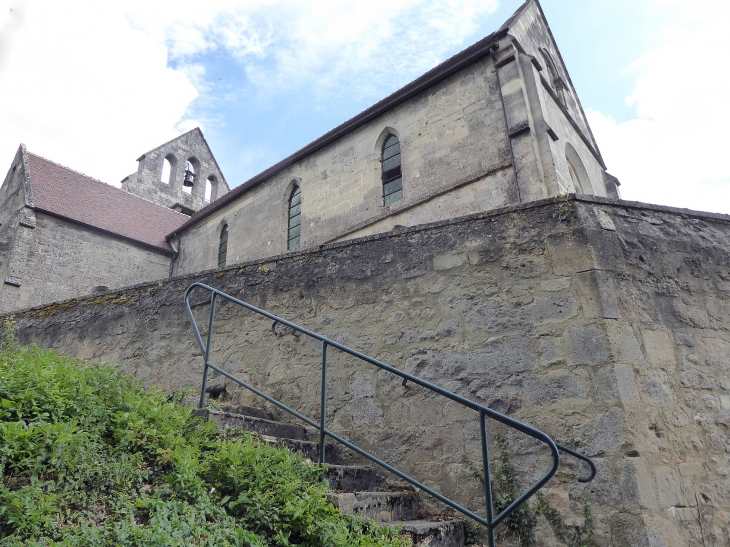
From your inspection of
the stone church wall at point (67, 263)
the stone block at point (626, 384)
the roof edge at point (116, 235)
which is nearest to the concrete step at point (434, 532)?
the stone block at point (626, 384)

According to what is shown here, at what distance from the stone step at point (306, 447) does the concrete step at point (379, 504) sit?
1.74 ft

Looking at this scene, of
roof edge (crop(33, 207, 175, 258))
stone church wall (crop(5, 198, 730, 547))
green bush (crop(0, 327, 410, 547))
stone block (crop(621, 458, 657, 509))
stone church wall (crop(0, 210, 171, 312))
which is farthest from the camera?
roof edge (crop(33, 207, 175, 258))

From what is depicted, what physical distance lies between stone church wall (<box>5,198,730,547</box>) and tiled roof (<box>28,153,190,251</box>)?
14.5 meters

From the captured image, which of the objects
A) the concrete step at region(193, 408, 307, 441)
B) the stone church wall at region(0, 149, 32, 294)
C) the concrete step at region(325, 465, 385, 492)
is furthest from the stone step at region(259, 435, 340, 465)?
the stone church wall at region(0, 149, 32, 294)

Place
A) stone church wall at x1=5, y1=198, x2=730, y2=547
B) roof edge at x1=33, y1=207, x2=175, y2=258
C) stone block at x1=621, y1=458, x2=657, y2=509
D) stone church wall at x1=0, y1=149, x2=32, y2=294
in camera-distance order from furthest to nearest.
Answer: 1. roof edge at x1=33, y1=207, x2=175, y2=258
2. stone church wall at x1=0, y1=149, x2=32, y2=294
3. stone church wall at x1=5, y1=198, x2=730, y2=547
4. stone block at x1=621, y1=458, x2=657, y2=509

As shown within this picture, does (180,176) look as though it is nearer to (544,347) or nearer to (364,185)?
(364,185)

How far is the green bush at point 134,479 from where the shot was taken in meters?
2.15

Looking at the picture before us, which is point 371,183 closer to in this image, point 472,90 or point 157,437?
point 472,90

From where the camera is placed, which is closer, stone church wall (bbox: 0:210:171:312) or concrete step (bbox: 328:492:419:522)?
concrete step (bbox: 328:492:419:522)

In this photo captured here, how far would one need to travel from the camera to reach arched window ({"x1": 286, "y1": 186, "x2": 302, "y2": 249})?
14.5m

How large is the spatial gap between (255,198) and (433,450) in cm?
1335

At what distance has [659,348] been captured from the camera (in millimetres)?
3734

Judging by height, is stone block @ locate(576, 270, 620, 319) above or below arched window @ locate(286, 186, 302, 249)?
below

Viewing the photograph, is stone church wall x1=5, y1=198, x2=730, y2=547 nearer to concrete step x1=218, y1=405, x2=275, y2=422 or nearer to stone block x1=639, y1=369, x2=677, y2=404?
stone block x1=639, y1=369, x2=677, y2=404
